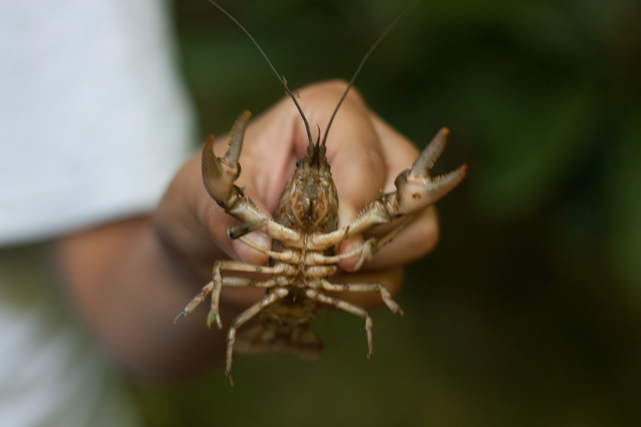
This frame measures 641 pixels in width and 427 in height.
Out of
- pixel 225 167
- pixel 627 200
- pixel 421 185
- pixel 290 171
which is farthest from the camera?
pixel 627 200

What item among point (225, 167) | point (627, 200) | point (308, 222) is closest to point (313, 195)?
point (308, 222)

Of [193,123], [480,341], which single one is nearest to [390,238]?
[193,123]

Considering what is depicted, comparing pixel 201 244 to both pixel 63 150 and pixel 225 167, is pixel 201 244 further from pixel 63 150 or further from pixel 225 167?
pixel 63 150

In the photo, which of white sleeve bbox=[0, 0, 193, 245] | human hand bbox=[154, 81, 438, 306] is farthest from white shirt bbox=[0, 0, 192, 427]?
human hand bbox=[154, 81, 438, 306]

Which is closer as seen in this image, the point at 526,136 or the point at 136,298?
the point at 136,298

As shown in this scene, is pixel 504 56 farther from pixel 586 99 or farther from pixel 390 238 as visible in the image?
pixel 390 238

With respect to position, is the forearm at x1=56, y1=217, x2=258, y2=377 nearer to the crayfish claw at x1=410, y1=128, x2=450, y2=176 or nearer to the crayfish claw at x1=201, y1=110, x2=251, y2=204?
the crayfish claw at x1=201, y1=110, x2=251, y2=204

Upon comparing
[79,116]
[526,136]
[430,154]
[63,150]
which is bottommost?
[63,150]
